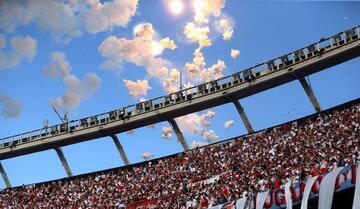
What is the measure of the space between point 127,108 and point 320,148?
23.7 metres

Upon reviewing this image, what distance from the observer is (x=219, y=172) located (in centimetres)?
3703

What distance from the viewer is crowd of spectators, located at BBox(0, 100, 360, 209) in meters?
28.7

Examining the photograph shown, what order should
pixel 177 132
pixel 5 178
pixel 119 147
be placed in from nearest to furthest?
pixel 177 132 → pixel 119 147 → pixel 5 178

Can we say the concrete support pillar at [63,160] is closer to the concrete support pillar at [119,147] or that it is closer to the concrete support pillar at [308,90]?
the concrete support pillar at [119,147]

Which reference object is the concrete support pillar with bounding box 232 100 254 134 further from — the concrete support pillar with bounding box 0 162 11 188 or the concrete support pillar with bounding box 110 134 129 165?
the concrete support pillar with bounding box 0 162 11 188

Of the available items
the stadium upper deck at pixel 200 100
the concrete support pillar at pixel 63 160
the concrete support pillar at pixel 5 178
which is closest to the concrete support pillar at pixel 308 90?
the stadium upper deck at pixel 200 100

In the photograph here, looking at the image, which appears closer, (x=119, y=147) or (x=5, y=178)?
(x=119, y=147)

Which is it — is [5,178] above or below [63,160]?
above

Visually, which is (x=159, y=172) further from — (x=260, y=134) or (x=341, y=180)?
(x=341, y=180)

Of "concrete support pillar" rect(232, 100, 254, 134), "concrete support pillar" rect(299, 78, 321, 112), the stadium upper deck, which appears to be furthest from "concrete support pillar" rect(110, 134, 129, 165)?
"concrete support pillar" rect(299, 78, 321, 112)

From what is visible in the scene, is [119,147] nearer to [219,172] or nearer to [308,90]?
[219,172]

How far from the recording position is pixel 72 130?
52188 millimetres

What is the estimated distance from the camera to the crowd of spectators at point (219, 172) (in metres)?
28.7

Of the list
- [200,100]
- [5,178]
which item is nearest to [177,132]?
[200,100]
